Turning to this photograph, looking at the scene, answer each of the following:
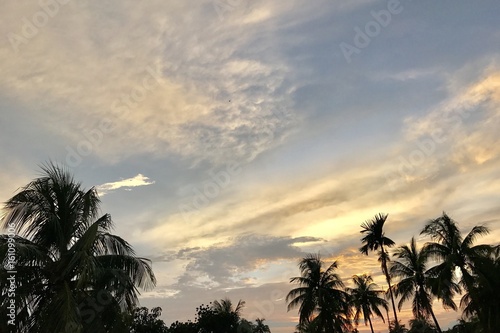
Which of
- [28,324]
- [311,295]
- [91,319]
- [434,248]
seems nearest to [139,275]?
[91,319]

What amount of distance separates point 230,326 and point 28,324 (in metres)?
55.3

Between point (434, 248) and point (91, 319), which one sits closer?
point (91, 319)

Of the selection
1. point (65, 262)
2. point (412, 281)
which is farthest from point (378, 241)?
point (65, 262)

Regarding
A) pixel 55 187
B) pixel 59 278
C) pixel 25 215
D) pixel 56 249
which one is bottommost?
pixel 59 278

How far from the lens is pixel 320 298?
1716 inches

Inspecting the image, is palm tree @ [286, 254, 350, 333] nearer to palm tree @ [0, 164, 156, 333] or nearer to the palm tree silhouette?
the palm tree silhouette

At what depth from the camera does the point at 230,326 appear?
65.4m

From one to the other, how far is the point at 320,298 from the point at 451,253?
1370 centimetres

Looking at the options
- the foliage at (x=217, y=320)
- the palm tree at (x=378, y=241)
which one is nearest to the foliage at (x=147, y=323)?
the foliage at (x=217, y=320)

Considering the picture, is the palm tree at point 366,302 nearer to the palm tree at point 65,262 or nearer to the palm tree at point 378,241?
the palm tree at point 378,241

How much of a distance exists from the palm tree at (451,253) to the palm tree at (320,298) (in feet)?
33.6

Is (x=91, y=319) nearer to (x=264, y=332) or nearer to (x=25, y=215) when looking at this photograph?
(x=25, y=215)

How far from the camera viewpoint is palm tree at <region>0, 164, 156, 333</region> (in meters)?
12.8

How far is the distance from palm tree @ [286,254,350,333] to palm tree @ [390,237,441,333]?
609 centimetres
